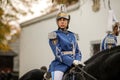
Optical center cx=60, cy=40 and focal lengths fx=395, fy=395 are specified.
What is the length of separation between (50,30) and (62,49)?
10.8 m

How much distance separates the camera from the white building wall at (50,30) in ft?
45.6

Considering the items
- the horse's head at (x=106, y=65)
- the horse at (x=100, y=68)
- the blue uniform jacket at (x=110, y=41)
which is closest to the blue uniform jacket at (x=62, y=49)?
the horse at (x=100, y=68)

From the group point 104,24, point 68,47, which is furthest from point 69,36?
point 104,24

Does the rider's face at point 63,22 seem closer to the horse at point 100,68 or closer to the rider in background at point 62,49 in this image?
the rider in background at point 62,49

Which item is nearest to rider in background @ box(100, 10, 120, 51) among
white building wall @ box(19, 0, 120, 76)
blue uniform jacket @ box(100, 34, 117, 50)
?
blue uniform jacket @ box(100, 34, 117, 50)

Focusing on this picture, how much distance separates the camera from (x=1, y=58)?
118 feet

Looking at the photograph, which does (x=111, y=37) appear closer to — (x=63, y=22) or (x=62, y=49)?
(x=63, y=22)

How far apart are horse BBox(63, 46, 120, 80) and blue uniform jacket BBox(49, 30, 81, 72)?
244 mm

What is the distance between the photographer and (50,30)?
16.8 metres

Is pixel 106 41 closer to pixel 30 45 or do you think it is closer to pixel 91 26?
pixel 91 26

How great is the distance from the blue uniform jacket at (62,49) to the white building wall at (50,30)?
7.03m

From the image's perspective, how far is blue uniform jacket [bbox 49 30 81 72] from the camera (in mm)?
5953

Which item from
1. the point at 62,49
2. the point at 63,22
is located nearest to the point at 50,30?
the point at 63,22

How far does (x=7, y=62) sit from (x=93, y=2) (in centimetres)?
2222
